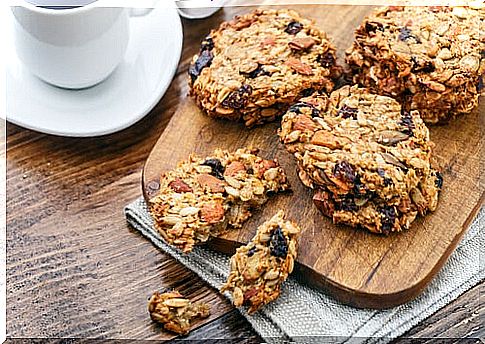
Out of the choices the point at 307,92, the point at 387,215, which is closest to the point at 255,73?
the point at 307,92

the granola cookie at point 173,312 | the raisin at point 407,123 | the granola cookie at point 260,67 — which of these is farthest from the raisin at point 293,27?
the granola cookie at point 173,312

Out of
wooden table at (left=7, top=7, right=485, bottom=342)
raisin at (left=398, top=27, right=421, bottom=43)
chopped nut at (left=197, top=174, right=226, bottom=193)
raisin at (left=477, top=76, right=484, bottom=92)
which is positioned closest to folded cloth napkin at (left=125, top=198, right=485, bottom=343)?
wooden table at (left=7, top=7, right=485, bottom=342)

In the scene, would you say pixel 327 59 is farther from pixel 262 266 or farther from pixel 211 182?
pixel 262 266

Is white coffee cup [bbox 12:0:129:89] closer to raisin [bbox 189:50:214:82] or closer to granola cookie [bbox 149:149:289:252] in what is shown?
raisin [bbox 189:50:214:82]

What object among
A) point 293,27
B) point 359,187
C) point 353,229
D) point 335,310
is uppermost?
point 293,27

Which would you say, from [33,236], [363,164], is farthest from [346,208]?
[33,236]

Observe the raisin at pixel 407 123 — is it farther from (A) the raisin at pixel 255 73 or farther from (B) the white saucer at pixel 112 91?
(B) the white saucer at pixel 112 91
